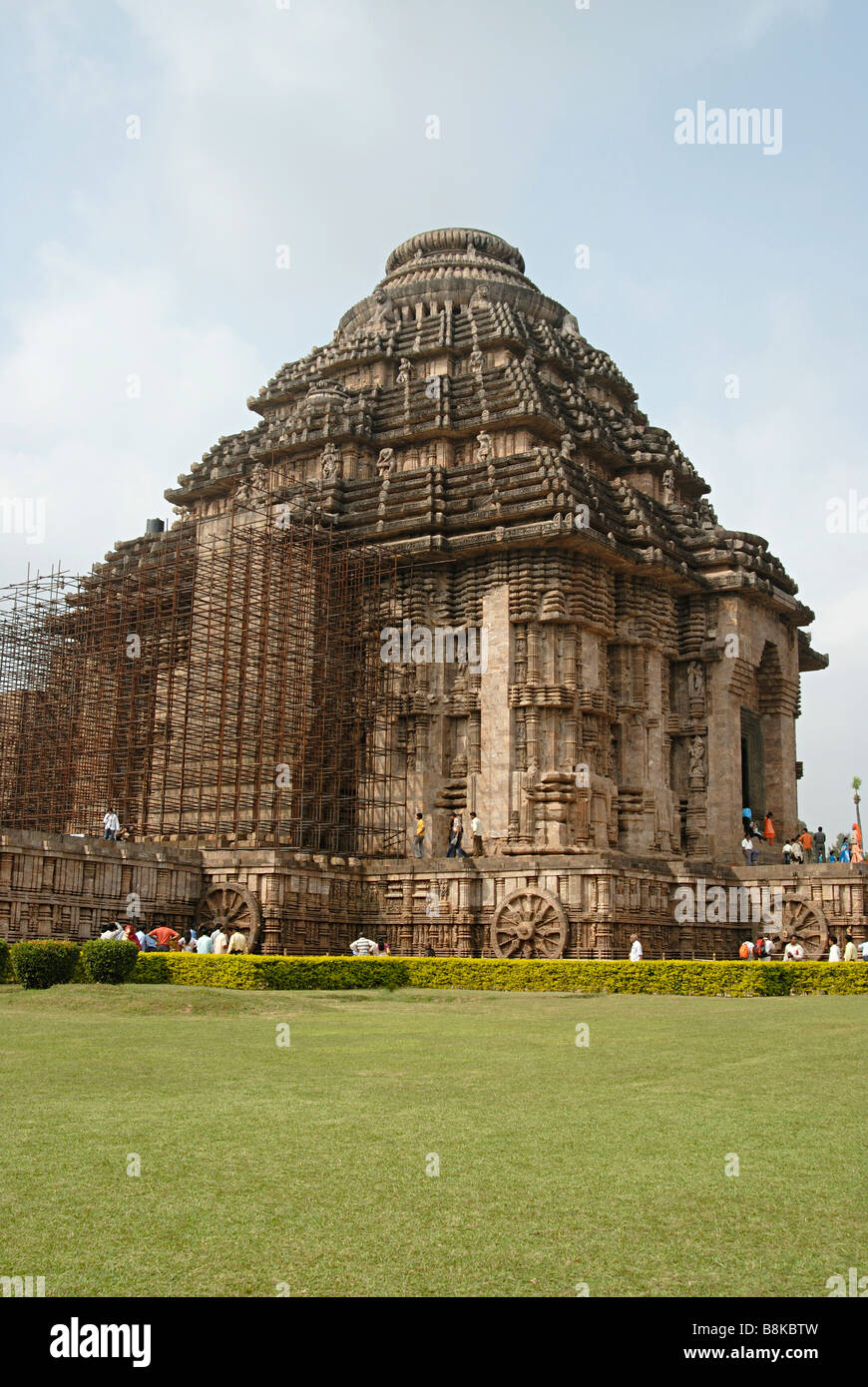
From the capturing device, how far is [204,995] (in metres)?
17.4

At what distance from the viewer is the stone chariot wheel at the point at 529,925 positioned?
89.5 ft

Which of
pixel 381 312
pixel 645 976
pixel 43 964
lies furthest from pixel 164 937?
pixel 381 312

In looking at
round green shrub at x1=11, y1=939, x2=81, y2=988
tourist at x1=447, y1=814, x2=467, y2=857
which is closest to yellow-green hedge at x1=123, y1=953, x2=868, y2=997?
round green shrub at x1=11, y1=939, x2=81, y2=988

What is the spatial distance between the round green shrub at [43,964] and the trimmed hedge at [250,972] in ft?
3.87

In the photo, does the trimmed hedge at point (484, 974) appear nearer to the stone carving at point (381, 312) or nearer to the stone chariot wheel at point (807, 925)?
the stone chariot wheel at point (807, 925)

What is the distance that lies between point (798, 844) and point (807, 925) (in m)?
4.92

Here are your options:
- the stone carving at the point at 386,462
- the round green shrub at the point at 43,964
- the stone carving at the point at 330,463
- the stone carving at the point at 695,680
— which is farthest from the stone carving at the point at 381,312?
the round green shrub at the point at 43,964

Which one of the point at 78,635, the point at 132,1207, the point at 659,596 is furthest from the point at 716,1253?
the point at 78,635

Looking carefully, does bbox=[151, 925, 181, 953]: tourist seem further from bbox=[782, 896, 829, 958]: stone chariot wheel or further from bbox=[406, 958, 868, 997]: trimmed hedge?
bbox=[782, 896, 829, 958]: stone chariot wheel

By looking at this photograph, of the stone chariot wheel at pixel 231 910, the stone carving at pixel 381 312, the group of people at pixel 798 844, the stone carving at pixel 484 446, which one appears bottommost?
the stone chariot wheel at pixel 231 910

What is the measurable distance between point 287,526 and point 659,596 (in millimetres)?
11134

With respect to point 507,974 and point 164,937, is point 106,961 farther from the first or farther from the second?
point 507,974

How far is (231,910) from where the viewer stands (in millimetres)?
27703
